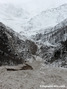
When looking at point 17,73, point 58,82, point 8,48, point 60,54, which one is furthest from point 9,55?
point 60,54

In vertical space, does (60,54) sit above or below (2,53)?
below

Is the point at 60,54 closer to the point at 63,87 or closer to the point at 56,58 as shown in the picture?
the point at 56,58

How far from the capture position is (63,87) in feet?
33.9

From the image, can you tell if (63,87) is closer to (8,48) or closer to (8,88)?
(8,88)

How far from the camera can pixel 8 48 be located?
1119 inches

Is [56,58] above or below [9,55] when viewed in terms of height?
below

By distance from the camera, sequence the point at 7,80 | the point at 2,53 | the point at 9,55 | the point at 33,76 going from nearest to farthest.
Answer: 1. the point at 7,80
2. the point at 33,76
3. the point at 2,53
4. the point at 9,55

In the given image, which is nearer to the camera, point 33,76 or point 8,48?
point 33,76

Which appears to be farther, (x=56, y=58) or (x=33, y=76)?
(x=56, y=58)

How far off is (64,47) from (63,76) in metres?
48.3

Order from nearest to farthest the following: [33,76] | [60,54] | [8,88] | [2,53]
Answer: [8,88]
[33,76]
[2,53]
[60,54]

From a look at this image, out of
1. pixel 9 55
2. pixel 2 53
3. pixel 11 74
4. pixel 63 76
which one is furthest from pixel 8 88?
pixel 9 55

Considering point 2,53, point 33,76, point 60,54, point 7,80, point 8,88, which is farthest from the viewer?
point 60,54

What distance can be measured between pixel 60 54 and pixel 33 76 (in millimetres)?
46943
